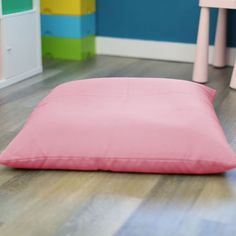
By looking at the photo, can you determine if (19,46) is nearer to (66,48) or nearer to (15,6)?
(15,6)

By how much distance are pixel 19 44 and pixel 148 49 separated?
Result: 3.38 ft

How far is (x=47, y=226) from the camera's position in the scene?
1407mm

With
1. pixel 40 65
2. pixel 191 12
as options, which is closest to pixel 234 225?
pixel 40 65

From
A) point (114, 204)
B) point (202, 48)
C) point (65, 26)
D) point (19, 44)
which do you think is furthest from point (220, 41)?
point (114, 204)

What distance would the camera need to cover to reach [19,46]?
9.75ft

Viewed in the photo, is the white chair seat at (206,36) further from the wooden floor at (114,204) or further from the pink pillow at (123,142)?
the wooden floor at (114,204)

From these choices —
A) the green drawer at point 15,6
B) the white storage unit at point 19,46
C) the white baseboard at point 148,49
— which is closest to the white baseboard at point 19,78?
the white storage unit at point 19,46

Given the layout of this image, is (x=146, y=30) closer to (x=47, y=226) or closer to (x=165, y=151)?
(x=165, y=151)

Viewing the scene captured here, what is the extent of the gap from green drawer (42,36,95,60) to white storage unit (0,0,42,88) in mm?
414

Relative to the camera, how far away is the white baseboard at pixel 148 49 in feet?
11.7

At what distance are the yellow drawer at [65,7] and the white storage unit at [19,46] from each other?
0.41 metres

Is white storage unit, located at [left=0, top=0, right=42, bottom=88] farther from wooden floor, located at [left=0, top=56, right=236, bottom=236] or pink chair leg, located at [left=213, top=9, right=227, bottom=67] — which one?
pink chair leg, located at [left=213, top=9, right=227, bottom=67]

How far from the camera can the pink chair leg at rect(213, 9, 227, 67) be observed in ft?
10.8

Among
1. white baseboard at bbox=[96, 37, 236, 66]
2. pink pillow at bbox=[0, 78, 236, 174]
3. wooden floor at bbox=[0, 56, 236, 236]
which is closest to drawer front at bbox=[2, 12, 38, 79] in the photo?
→ white baseboard at bbox=[96, 37, 236, 66]
